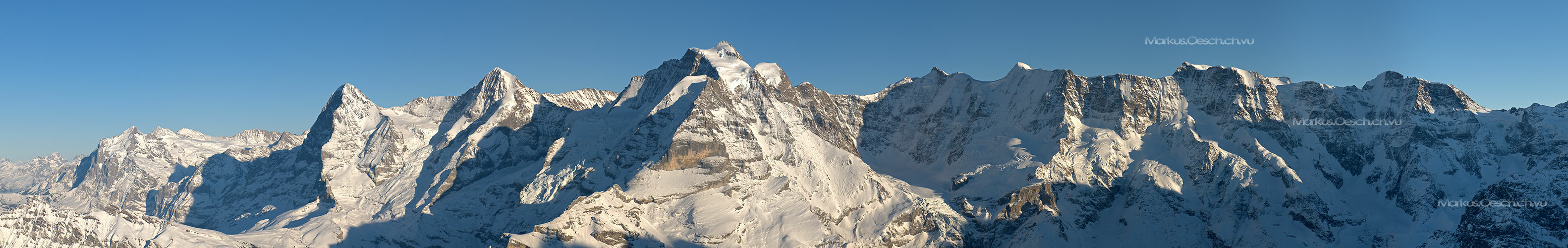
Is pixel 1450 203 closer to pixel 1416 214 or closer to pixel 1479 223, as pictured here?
pixel 1416 214

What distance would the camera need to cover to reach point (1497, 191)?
160 meters

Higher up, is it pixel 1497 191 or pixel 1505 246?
pixel 1497 191

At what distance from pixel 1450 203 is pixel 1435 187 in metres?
5.48

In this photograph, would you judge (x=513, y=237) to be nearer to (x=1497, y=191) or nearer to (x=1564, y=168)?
(x=1497, y=191)

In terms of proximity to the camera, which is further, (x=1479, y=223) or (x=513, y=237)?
(x=513, y=237)

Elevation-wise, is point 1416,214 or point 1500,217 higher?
point 1416,214

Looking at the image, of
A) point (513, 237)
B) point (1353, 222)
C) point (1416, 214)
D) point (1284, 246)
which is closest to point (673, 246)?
point (513, 237)

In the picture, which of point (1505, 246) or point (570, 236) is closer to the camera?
point (1505, 246)

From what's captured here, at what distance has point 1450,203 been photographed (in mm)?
195125

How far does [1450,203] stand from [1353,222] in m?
19.4

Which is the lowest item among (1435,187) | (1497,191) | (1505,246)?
(1505,246)

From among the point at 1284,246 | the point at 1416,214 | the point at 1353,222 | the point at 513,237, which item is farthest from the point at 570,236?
the point at 1416,214

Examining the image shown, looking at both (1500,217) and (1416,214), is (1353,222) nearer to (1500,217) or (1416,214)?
(1416,214)

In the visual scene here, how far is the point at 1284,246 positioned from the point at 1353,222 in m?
20.6
